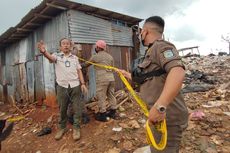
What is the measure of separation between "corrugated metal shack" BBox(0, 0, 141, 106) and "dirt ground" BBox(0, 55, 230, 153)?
1490mm

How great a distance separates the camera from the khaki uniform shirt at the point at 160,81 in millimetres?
2150

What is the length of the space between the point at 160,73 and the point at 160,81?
0.08 m

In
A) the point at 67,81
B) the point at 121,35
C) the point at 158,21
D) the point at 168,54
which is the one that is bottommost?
the point at 67,81

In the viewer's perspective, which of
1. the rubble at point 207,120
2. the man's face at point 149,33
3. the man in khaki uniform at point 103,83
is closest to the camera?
the man's face at point 149,33

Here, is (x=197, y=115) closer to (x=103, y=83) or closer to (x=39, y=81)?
(x=103, y=83)

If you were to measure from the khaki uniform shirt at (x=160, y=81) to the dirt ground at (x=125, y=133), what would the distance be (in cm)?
294

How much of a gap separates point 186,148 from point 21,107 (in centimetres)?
747

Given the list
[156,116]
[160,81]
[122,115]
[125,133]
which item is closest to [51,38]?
[122,115]

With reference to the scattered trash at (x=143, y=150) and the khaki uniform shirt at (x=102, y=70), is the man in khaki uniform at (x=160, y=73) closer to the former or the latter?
the scattered trash at (x=143, y=150)

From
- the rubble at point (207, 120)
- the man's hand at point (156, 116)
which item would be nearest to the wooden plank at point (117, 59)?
the rubble at point (207, 120)

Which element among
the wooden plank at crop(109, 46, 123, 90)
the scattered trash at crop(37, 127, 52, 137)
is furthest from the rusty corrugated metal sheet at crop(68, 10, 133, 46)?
the scattered trash at crop(37, 127, 52, 137)

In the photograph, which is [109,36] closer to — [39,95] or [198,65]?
[39,95]

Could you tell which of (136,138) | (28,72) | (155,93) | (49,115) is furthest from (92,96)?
(155,93)

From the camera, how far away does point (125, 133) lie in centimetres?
582
